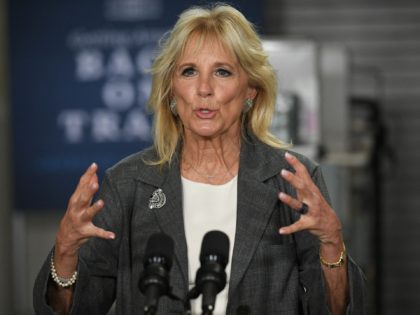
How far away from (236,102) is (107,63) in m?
4.75

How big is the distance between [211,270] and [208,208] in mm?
557

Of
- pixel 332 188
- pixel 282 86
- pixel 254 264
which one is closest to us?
pixel 254 264

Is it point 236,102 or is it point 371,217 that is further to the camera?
point 371,217

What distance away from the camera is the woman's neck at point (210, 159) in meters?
2.72

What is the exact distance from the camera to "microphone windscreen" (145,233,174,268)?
2.13 metres

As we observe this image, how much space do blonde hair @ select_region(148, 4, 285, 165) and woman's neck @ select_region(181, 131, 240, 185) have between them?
0.05 meters

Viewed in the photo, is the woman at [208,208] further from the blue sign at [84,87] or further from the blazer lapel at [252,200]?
the blue sign at [84,87]

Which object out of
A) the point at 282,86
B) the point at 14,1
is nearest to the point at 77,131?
the point at 14,1

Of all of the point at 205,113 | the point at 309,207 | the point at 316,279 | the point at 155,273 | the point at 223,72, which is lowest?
the point at 316,279

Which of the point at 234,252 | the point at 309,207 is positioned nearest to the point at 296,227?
the point at 309,207

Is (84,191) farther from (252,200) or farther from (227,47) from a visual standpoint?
(227,47)

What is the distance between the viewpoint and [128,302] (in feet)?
8.45

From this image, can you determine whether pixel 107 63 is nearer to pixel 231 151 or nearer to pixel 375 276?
pixel 375 276

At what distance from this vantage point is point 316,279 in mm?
2533
